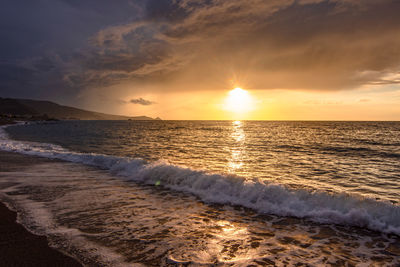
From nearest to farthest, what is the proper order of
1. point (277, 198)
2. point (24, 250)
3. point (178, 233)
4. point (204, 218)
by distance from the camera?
point (24, 250), point (178, 233), point (204, 218), point (277, 198)

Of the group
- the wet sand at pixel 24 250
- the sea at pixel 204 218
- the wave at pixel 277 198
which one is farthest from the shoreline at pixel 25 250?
the wave at pixel 277 198

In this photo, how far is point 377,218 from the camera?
25.4 ft

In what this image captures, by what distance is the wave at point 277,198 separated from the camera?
307 inches

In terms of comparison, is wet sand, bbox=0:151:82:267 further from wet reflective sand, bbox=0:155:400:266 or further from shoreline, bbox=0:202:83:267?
→ wet reflective sand, bbox=0:155:400:266

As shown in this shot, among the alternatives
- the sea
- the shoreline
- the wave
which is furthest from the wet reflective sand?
the wave

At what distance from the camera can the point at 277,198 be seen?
9.61m

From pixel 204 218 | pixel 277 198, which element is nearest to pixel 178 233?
pixel 204 218

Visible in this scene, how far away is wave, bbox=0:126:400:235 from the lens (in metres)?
7.80

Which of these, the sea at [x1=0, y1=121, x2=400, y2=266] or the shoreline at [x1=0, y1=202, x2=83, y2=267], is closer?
the shoreline at [x1=0, y1=202, x2=83, y2=267]

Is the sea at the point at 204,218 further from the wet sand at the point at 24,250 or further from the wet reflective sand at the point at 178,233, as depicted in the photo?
the wet sand at the point at 24,250

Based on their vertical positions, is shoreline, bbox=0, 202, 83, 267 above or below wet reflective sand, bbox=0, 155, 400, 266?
above

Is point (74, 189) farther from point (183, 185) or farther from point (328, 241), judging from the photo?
point (328, 241)

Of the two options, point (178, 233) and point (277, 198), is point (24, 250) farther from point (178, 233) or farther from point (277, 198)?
point (277, 198)

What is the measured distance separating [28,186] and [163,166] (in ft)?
22.1
